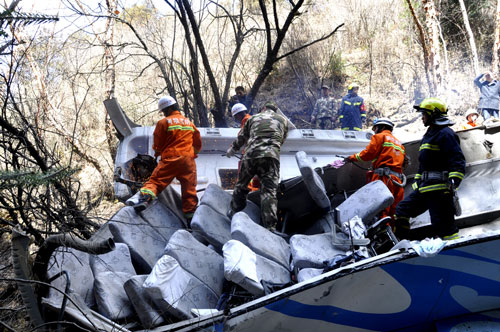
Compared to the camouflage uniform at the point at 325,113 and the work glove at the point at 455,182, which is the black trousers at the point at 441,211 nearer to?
the work glove at the point at 455,182

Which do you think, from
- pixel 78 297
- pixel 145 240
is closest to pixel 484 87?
pixel 145 240

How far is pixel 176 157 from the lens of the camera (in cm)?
526

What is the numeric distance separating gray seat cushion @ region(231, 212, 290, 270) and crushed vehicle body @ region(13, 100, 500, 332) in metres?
0.01

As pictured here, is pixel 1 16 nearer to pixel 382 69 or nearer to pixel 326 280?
pixel 326 280

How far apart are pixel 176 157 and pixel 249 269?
2225 mm

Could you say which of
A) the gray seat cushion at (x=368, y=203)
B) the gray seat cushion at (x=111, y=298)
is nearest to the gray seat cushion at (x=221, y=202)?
the gray seat cushion at (x=368, y=203)

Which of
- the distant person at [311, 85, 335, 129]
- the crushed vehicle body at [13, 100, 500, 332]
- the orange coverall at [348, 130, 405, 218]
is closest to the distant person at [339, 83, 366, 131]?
the distant person at [311, 85, 335, 129]

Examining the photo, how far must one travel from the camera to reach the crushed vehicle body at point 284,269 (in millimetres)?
2910

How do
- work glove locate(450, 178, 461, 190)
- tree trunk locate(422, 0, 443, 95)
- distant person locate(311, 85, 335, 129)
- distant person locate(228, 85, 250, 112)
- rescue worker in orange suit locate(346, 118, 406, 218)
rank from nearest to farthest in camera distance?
1. work glove locate(450, 178, 461, 190)
2. rescue worker in orange suit locate(346, 118, 406, 218)
3. distant person locate(228, 85, 250, 112)
4. distant person locate(311, 85, 335, 129)
5. tree trunk locate(422, 0, 443, 95)

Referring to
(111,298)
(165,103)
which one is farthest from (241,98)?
(111,298)

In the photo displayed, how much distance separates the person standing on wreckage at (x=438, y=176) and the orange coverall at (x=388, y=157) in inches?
20.1

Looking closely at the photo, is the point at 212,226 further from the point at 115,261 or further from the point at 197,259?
the point at 115,261

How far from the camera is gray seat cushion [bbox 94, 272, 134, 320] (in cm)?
334

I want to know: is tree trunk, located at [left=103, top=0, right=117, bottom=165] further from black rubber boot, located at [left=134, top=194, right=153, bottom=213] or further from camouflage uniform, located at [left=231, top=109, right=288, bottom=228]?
camouflage uniform, located at [left=231, top=109, right=288, bottom=228]
